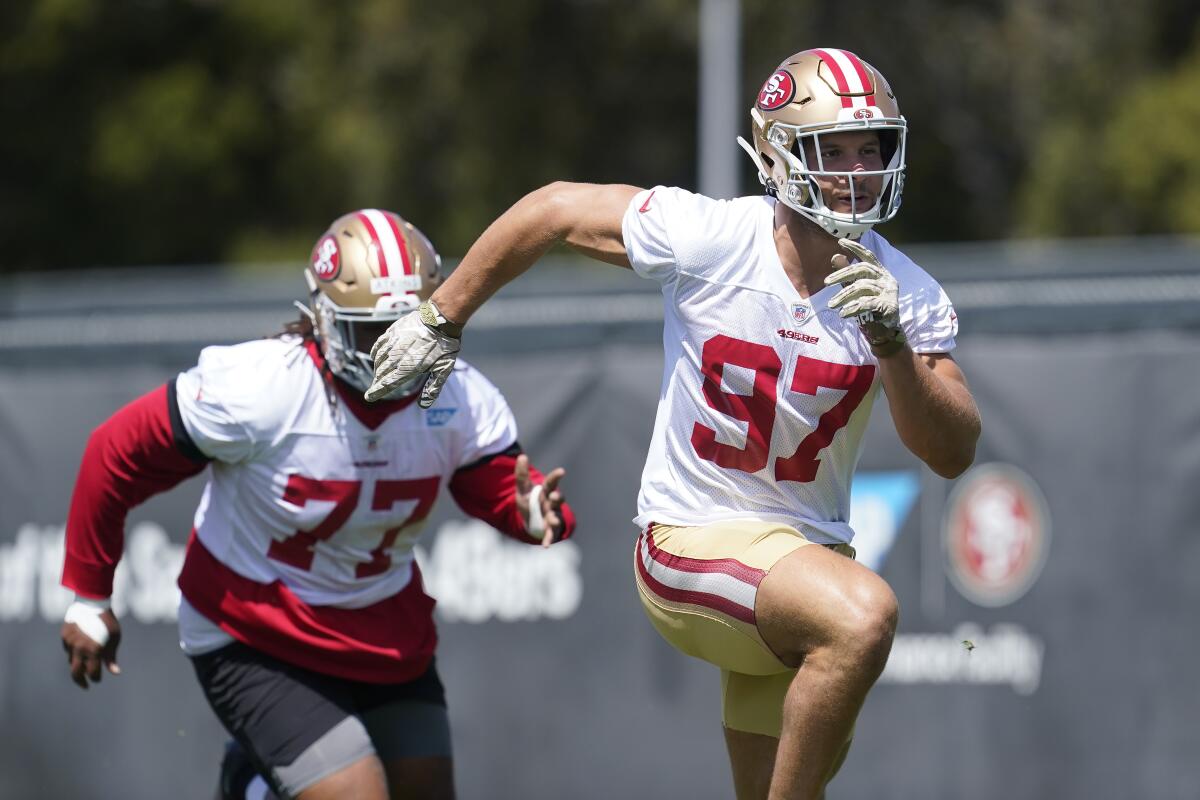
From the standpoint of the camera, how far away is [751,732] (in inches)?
173

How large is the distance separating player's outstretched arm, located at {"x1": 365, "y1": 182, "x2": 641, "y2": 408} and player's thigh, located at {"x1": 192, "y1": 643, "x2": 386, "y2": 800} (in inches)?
40.3

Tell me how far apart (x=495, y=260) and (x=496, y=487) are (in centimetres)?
109

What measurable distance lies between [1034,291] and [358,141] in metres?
15.8

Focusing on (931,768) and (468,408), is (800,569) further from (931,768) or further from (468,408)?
(931,768)

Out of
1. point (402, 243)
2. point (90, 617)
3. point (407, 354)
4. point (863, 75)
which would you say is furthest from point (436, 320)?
point (90, 617)

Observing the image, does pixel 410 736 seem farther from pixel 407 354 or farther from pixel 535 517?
pixel 407 354

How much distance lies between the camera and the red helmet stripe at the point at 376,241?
4.92 meters

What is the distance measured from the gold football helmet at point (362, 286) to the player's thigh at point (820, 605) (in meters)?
1.44

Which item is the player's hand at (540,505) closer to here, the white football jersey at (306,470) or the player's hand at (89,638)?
the white football jersey at (306,470)

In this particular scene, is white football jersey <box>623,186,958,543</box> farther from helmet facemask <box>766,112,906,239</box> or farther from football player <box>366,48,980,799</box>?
helmet facemask <box>766,112,906,239</box>

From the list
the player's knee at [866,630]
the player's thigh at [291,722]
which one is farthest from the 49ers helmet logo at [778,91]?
the player's thigh at [291,722]

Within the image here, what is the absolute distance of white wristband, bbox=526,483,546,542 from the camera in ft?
16.4

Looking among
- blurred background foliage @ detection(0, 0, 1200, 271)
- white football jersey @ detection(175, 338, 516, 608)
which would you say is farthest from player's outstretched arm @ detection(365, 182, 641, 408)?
blurred background foliage @ detection(0, 0, 1200, 271)

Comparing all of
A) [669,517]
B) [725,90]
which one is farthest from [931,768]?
[725,90]
